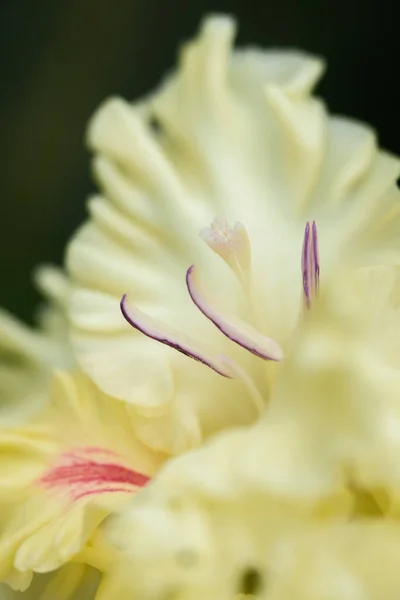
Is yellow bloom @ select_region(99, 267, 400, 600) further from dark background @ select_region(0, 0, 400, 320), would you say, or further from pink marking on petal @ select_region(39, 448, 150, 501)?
dark background @ select_region(0, 0, 400, 320)

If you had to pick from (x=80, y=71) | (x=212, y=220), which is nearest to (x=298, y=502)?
(x=212, y=220)

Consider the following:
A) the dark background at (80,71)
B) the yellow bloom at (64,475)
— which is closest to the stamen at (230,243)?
the yellow bloom at (64,475)

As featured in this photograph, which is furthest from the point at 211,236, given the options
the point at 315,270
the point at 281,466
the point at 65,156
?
→ the point at 65,156

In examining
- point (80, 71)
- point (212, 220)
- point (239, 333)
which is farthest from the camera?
point (80, 71)

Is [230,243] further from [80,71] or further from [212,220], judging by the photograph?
[80,71]

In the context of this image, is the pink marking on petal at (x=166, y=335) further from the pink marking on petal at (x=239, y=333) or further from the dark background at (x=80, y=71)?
the dark background at (x=80, y=71)

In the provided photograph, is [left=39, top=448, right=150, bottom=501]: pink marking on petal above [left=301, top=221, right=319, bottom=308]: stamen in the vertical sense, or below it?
below

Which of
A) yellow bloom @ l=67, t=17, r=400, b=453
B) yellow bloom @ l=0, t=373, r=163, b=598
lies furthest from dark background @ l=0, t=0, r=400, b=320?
yellow bloom @ l=0, t=373, r=163, b=598
